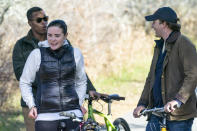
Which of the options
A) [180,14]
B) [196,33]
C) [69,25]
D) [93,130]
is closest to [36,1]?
[69,25]

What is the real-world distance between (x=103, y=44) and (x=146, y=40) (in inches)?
214

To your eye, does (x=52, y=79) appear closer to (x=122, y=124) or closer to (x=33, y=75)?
(x=33, y=75)

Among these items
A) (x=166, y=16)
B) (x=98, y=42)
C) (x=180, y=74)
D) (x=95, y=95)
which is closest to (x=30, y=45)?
(x=95, y=95)

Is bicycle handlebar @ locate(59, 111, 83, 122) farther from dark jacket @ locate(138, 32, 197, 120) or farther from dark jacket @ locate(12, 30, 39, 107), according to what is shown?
dark jacket @ locate(12, 30, 39, 107)

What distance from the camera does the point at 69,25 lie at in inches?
507

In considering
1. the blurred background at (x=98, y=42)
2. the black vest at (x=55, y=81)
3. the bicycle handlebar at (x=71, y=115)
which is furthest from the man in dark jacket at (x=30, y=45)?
the blurred background at (x=98, y=42)

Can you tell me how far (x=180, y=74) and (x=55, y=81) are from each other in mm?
1146

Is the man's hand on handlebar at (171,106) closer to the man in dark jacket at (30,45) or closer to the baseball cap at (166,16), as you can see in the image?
the baseball cap at (166,16)

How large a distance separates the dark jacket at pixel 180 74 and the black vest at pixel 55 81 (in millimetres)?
892

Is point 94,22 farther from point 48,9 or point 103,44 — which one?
point 48,9

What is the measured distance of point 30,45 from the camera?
21.8 ft

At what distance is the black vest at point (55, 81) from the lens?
17.2 feet

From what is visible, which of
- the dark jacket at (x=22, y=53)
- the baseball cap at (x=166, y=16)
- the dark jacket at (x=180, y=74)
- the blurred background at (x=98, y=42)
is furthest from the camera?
the blurred background at (x=98, y=42)

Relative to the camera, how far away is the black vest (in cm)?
523
